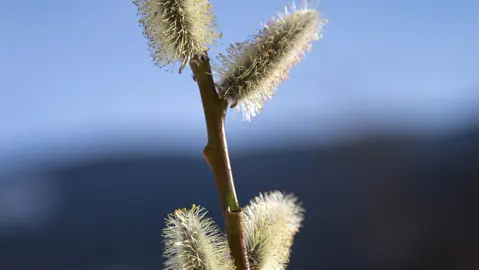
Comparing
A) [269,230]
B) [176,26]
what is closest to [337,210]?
[269,230]

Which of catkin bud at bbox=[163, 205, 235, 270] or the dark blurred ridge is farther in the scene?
the dark blurred ridge

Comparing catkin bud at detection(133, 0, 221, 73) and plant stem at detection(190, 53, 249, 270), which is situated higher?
catkin bud at detection(133, 0, 221, 73)

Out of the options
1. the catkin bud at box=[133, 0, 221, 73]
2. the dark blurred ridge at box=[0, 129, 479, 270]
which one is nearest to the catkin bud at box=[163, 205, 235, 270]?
the catkin bud at box=[133, 0, 221, 73]

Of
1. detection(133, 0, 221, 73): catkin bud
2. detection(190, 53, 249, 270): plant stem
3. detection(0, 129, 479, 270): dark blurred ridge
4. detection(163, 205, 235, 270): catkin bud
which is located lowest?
detection(163, 205, 235, 270): catkin bud

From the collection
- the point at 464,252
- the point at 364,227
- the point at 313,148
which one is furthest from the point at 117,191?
the point at 464,252

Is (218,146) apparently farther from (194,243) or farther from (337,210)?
(337,210)

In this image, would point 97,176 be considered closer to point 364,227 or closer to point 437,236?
point 364,227

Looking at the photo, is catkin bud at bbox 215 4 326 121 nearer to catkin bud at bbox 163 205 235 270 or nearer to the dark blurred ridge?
catkin bud at bbox 163 205 235 270
